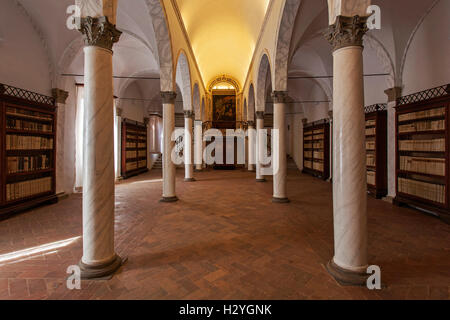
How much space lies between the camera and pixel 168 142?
5.96 m

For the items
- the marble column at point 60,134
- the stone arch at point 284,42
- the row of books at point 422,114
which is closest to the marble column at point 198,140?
the marble column at point 60,134

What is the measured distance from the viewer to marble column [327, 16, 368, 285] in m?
2.56

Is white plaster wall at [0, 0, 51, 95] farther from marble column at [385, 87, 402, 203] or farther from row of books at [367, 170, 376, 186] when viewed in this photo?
row of books at [367, 170, 376, 186]

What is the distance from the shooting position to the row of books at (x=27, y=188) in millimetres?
5201

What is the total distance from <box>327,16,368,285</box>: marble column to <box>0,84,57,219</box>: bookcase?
269 inches

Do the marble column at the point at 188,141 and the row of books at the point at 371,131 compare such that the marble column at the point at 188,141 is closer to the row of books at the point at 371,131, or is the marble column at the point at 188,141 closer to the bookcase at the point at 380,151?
the row of books at the point at 371,131

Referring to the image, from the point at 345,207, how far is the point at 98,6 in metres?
3.91

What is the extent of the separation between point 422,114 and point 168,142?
6.59m

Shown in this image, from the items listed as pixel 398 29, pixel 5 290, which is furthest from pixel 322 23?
pixel 5 290

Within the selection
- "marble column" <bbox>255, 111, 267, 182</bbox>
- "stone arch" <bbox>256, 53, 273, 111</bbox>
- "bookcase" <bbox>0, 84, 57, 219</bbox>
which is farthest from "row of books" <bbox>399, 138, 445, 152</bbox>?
"bookcase" <bbox>0, 84, 57, 219</bbox>

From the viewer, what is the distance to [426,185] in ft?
17.5

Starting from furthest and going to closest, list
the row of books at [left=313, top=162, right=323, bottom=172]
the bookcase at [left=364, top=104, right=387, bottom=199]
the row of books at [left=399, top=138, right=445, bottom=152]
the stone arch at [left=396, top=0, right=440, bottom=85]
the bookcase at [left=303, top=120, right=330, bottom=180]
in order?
the row of books at [left=313, top=162, right=323, bottom=172] → the bookcase at [left=303, top=120, right=330, bottom=180] → the bookcase at [left=364, top=104, right=387, bottom=199] → the stone arch at [left=396, top=0, right=440, bottom=85] → the row of books at [left=399, top=138, right=445, bottom=152]
